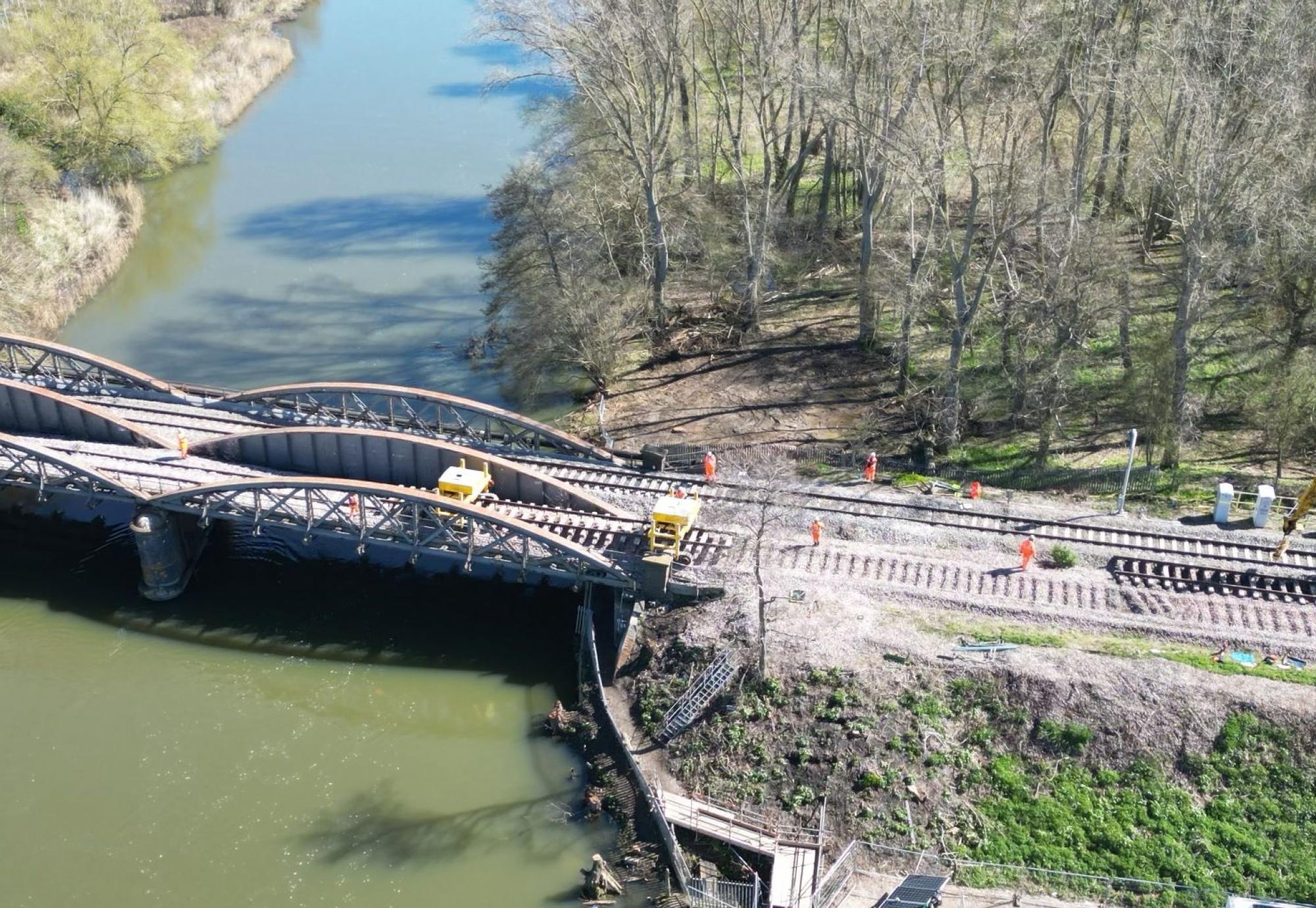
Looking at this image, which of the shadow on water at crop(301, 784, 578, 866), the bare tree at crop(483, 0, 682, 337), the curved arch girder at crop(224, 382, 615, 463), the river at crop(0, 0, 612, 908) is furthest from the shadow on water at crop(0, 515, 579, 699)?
the bare tree at crop(483, 0, 682, 337)

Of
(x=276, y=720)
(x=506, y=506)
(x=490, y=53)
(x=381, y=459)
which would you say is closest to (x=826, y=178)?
(x=506, y=506)

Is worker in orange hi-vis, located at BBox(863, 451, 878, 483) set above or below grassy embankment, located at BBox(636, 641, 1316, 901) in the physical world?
above

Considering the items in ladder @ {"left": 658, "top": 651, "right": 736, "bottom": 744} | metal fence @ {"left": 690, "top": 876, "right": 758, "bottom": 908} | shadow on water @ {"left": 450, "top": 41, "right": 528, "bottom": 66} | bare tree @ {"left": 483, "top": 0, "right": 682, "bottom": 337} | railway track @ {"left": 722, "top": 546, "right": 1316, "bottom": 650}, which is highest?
bare tree @ {"left": 483, "top": 0, "right": 682, "bottom": 337}

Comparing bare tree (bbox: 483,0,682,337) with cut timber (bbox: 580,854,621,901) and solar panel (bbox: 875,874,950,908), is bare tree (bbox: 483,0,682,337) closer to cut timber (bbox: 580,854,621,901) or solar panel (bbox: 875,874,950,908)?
cut timber (bbox: 580,854,621,901)

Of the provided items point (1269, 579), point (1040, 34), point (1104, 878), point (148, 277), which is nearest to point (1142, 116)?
point (1040, 34)

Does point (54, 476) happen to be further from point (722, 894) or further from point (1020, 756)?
point (1020, 756)

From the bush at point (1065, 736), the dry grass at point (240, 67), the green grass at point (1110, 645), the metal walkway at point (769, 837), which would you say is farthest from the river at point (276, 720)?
the dry grass at point (240, 67)
